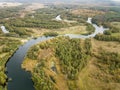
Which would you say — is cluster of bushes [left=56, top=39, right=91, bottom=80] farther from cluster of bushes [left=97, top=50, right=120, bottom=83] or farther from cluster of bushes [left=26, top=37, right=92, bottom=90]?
cluster of bushes [left=97, top=50, right=120, bottom=83]

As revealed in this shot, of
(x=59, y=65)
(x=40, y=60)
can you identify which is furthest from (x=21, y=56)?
(x=59, y=65)

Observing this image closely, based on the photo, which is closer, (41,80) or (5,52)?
(41,80)

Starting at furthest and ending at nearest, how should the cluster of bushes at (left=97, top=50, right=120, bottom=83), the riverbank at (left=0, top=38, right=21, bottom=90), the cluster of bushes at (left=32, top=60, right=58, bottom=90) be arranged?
the cluster of bushes at (left=97, top=50, right=120, bottom=83) < the riverbank at (left=0, top=38, right=21, bottom=90) < the cluster of bushes at (left=32, top=60, right=58, bottom=90)

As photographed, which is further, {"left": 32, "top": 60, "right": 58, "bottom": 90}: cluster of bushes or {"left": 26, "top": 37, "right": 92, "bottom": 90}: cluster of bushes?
{"left": 26, "top": 37, "right": 92, "bottom": 90}: cluster of bushes

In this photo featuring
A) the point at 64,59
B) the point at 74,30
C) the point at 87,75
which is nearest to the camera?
the point at 87,75

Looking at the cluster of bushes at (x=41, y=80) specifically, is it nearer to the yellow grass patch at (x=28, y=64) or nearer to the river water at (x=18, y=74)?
the river water at (x=18, y=74)

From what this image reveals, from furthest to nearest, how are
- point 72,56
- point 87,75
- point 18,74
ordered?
1. point 72,56
2. point 87,75
3. point 18,74

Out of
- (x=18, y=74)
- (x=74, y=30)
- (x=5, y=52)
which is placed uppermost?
(x=5, y=52)

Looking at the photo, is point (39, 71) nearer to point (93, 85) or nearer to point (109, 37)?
point (93, 85)

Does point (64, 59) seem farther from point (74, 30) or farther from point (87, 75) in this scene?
point (74, 30)

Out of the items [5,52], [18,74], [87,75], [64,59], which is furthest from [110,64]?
[5,52]

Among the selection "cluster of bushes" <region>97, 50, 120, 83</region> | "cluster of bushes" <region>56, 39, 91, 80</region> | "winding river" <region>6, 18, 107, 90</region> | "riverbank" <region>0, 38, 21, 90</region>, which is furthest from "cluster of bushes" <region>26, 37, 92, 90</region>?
"riverbank" <region>0, 38, 21, 90</region>
